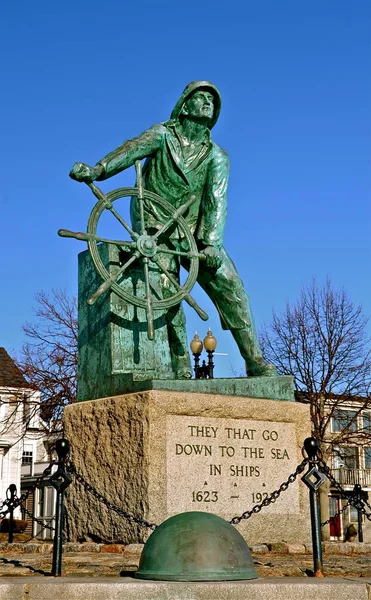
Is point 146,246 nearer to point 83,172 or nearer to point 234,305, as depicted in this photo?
point 83,172

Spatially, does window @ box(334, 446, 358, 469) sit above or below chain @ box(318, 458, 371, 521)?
above

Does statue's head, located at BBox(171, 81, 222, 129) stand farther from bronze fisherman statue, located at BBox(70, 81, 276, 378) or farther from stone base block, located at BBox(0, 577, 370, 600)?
stone base block, located at BBox(0, 577, 370, 600)

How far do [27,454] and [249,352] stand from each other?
45998mm

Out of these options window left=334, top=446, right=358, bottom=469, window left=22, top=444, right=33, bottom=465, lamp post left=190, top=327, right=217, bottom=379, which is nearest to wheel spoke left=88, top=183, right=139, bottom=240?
lamp post left=190, top=327, right=217, bottom=379

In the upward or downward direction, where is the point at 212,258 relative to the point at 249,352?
upward

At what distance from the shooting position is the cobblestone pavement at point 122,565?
6.02 meters

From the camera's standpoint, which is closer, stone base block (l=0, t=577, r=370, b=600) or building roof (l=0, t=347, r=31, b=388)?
stone base block (l=0, t=577, r=370, b=600)

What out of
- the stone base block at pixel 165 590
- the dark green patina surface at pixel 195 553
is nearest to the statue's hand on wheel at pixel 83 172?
the dark green patina surface at pixel 195 553

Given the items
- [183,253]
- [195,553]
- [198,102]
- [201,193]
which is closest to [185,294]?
[183,253]

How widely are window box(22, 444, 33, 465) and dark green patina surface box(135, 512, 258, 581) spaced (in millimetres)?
48143

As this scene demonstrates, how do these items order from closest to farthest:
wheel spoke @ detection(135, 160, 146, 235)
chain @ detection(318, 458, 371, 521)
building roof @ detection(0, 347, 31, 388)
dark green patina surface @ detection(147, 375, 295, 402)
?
chain @ detection(318, 458, 371, 521) < dark green patina surface @ detection(147, 375, 295, 402) < wheel spoke @ detection(135, 160, 146, 235) < building roof @ detection(0, 347, 31, 388)

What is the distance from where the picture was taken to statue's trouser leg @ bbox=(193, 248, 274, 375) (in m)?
9.07

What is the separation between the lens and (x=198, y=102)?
9.12 meters

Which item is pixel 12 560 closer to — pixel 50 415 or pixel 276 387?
pixel 276 387
